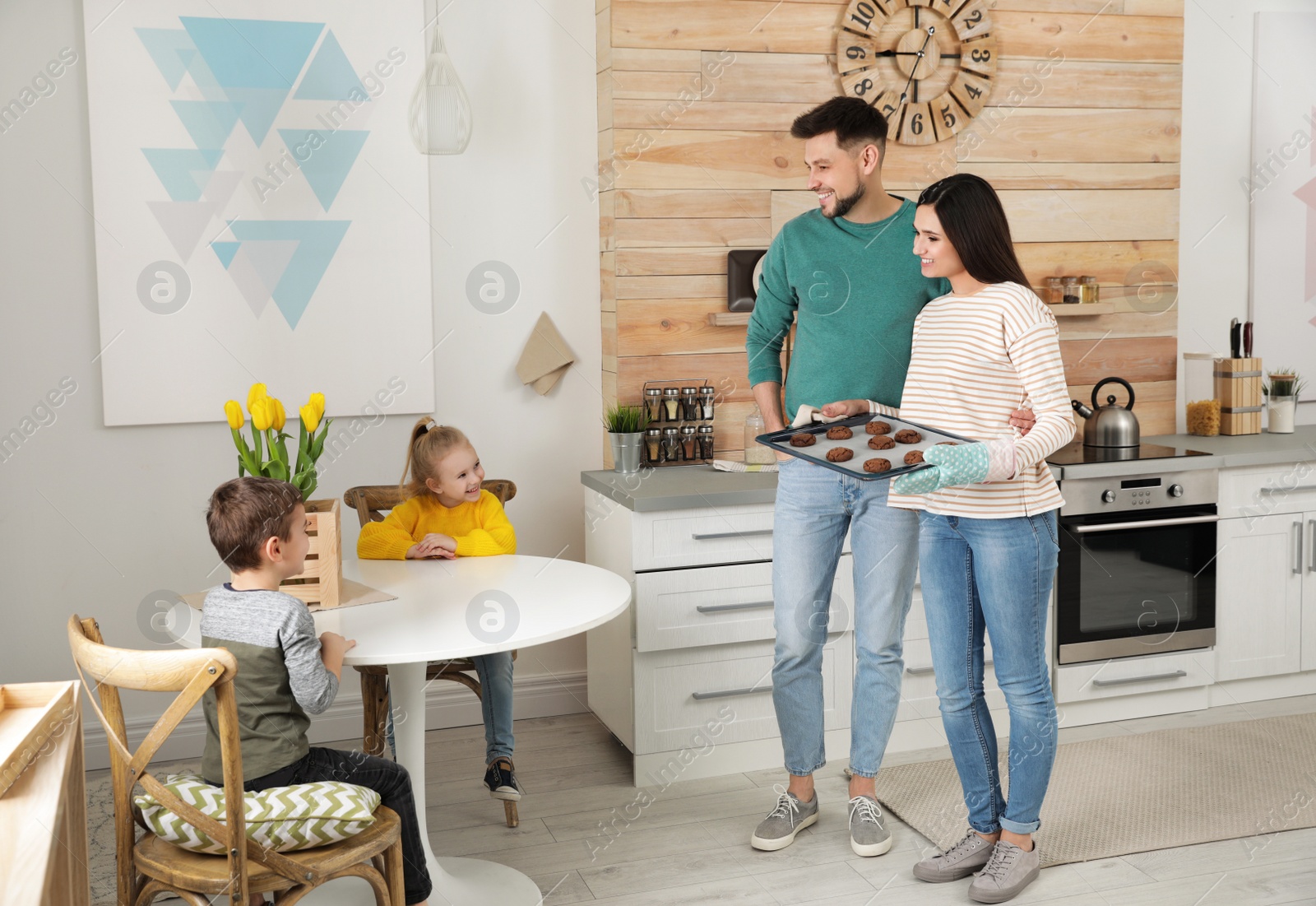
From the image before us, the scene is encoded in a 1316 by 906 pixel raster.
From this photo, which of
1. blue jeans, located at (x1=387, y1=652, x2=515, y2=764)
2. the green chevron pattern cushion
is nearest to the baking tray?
blue jeans, located at (x1=387, y1=652, x2=515, y2=764)

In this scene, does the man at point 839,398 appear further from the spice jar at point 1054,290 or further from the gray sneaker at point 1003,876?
the spice jar at point 1054,290

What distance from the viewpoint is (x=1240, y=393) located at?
153 inches

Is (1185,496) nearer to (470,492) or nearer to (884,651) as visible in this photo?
(884,651)

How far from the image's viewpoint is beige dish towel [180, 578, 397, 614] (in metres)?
2.19

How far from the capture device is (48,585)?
124 inches

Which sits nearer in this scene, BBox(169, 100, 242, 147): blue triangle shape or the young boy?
the young boy

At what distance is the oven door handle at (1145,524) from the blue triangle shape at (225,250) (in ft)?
8.38

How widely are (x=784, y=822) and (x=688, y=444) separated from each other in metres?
1.21

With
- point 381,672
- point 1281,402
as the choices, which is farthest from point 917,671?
point 1281,402

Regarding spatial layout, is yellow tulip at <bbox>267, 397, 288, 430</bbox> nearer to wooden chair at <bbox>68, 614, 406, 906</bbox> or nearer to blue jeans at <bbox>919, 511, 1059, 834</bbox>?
wooden chair at <bbox>68, 614, 406, 906</bbox>

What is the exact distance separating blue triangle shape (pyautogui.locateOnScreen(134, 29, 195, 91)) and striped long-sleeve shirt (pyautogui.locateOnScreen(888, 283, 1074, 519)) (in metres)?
2.13

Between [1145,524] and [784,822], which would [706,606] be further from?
[1145,524]

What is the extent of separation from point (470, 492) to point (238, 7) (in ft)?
5.13

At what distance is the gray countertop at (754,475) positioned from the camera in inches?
118
